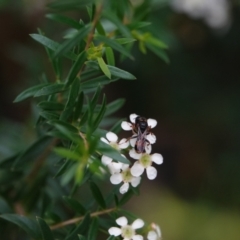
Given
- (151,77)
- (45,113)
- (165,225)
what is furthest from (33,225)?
(151,77)

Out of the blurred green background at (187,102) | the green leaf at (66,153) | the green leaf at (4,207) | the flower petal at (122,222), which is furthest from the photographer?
the blurred green background at (187,102)

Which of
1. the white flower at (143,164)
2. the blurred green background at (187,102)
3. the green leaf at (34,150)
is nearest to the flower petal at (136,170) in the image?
the white flower at (143,164)

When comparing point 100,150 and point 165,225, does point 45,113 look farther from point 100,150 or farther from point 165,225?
point 165,225

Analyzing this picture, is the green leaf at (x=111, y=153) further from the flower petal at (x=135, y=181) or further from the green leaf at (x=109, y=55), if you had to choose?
the green leaf at (x=109, y=55)

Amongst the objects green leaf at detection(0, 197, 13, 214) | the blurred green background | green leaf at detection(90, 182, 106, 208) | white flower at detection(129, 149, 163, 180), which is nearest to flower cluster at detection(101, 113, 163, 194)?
white flower at detection(129, 149, 163, 180)

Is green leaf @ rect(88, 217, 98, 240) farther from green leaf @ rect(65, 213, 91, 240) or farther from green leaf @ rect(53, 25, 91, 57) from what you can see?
green leaf @ rect(53, 25, 91, 57)

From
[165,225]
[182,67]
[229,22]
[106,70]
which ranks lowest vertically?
[165,225]
